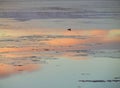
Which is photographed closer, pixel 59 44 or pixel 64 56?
pixel 64 56

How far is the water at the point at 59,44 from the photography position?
232cm

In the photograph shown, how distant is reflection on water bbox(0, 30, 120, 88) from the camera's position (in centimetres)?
234

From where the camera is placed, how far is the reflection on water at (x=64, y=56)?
234 cm

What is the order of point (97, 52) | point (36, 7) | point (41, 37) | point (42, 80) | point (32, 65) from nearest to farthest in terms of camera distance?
point (42, 80) < point (32, 65) < point (97, 52) < point (41, 37) < point (36, 7)

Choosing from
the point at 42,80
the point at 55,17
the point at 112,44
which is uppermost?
the point at 55,17

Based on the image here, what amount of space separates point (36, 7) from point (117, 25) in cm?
99

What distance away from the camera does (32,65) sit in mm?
2479

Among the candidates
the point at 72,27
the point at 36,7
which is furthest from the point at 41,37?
the point at 36,7

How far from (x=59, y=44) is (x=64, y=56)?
0.70ft

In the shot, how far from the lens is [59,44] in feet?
9.14

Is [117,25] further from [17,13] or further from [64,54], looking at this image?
[17,13]

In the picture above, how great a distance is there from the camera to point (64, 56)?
260 centimetres

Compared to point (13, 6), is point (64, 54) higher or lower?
lower

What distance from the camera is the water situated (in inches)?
91.4
